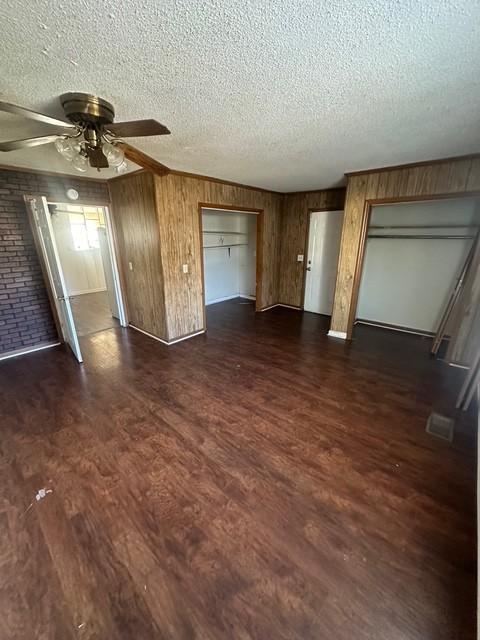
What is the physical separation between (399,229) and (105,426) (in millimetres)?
4806

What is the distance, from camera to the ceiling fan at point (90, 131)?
1538 mm

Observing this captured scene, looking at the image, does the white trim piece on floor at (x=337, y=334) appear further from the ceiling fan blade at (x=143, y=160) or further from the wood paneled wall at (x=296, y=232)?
the ceiling fan blade at (x=143, y=160)

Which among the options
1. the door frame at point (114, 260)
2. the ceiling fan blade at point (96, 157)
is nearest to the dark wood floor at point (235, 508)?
the door frame at point (114, 260)

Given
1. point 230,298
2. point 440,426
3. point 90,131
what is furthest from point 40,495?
point 230,298

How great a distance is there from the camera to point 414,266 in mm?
4062

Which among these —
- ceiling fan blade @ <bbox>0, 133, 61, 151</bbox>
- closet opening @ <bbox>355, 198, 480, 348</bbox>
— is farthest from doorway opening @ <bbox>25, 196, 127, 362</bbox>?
closet opening @ <bbox>355, 198, 480, 348</bbox>

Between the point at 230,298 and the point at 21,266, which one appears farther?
the point at 230,298

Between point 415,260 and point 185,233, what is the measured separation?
3.57 m

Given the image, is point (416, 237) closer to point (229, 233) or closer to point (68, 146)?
point (229, 233)

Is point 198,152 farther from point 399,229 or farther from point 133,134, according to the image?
point 399,229

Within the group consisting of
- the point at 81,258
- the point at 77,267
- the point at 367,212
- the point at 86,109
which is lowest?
the point at 77,267

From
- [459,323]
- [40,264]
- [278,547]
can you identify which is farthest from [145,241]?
[459,323]

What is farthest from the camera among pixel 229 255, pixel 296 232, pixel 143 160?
pixel 229 255

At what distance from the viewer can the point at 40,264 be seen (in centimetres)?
360
